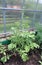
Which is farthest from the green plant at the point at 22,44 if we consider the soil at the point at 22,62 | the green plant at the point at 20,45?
the soil at the point at 22,62

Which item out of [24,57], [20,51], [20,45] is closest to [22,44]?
[20,45]

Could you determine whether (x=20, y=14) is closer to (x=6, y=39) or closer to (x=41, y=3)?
(x=6, y=39)

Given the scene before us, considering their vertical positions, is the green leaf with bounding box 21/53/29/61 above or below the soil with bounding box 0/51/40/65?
above

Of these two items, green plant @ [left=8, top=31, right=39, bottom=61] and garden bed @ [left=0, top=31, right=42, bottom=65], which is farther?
green plant @ [left=8, top=31, right=39, bottom=61]

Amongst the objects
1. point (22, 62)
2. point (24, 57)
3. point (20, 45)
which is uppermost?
point (20, 45)

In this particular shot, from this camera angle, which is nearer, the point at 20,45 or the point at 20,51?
the point at 20,51

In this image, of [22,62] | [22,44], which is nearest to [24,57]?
[22,62]

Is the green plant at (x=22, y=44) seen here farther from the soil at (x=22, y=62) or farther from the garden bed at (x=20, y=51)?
the soil at (x=22, y=62)

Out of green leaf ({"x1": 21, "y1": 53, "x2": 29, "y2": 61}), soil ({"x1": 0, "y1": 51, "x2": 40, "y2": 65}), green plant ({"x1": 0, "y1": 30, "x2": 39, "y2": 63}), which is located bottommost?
soil ({"x1": 0, "y1": 51, "x2": 40, "y2": 65})

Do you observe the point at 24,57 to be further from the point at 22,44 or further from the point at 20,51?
the point at 22,44

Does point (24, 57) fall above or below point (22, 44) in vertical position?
below

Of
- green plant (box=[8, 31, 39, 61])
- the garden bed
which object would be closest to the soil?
the garden bed

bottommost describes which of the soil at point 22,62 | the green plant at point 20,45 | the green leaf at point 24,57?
the soil at point 22,62

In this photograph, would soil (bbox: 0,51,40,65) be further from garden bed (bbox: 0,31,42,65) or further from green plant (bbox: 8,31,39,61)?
green plant (bbox: 8,31,39,61)
